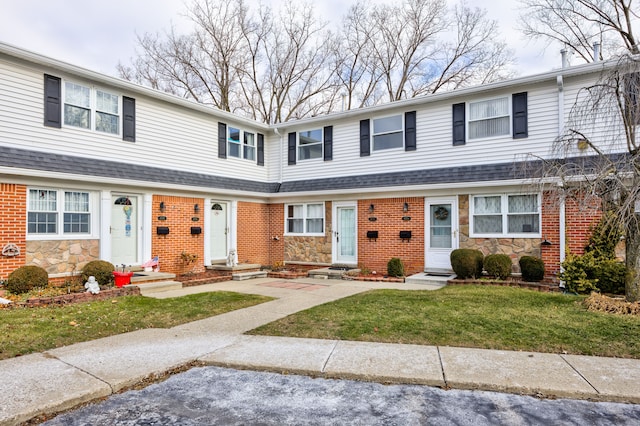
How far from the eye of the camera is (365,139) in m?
13.3

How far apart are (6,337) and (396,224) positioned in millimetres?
9655

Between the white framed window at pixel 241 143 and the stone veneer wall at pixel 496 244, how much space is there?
24.7ft

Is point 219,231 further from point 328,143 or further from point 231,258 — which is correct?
point 328,143

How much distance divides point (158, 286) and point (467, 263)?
24.7 ft

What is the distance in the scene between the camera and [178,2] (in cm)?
2259

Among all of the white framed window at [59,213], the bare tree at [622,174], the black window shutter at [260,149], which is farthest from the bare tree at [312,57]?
the bare tree at [622,174]

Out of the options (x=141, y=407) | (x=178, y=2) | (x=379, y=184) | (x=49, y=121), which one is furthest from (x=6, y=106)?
(x=178, y=2)

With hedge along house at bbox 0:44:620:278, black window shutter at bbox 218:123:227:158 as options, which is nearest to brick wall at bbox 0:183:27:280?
hedge along house at bbox 0:44:620:278

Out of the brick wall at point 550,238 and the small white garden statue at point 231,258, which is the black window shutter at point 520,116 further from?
the small white garden statue at point 231,258

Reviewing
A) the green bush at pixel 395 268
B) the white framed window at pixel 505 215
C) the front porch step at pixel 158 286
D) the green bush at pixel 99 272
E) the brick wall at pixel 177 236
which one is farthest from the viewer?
the green bush at pixel 395 268

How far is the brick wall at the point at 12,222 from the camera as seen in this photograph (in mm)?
8492

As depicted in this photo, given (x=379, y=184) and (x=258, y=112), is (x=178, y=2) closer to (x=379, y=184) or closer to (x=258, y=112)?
(x=258, y=112)

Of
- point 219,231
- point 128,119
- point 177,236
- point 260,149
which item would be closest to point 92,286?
point 177,236

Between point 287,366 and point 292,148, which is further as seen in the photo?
point 292,148
